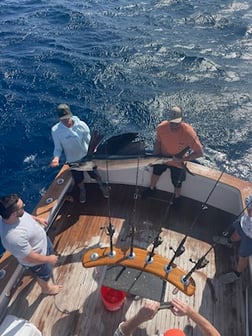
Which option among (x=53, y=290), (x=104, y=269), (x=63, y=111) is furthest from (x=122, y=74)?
(x=53, y=290)

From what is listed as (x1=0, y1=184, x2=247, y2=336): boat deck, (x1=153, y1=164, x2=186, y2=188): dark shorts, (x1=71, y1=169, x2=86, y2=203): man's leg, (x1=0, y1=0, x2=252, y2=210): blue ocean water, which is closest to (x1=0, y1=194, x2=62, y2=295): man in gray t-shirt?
(x1=0, y1=184, x2=247, y2=336): boat deck

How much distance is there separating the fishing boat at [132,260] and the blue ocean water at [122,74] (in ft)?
7.36

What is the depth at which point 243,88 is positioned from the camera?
875 centimetres

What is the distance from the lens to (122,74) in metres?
9.35

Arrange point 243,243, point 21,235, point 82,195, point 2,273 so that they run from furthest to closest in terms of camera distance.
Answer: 1. point 82,195
2. point 243,243
3. point 2,273
4. point 21,235

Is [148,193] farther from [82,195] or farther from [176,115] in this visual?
[176,115]

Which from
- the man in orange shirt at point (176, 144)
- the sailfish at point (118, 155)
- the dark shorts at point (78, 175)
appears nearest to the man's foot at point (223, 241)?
the man in orange shirt at point (176, 144)

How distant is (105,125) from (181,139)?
3.86 meters

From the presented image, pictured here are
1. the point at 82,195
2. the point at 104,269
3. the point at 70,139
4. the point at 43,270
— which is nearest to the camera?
the point at 43,270

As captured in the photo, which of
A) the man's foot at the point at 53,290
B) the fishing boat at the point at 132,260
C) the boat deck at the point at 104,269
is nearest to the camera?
the fishing boat at the point at 132,260

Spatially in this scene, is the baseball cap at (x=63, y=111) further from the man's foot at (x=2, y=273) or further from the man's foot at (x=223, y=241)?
the man's foot at (x=223, y=241)

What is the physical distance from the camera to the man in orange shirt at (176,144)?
406 cm

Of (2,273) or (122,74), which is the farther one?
(122,74)

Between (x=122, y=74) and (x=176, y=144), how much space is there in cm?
575
